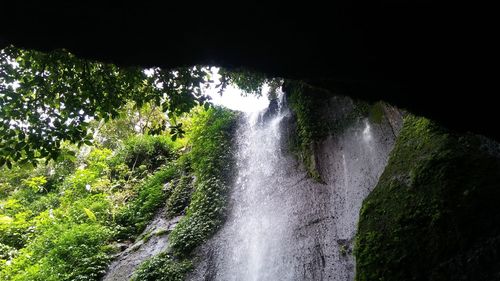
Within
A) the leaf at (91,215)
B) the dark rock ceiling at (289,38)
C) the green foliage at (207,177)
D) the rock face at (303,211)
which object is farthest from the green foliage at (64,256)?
the dark rock ceiling at (289,38)

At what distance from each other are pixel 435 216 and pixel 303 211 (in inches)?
186

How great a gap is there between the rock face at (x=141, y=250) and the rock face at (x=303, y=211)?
1.86 metres

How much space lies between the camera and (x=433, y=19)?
2344 millimetres

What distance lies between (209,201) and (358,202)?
199 inches

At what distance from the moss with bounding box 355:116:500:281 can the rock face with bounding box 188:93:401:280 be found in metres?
2.29

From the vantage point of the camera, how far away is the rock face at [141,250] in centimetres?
1134

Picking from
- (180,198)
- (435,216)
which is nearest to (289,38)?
(435,216)

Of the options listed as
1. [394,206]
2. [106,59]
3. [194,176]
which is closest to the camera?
[106,59]

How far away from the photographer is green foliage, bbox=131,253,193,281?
10086mm

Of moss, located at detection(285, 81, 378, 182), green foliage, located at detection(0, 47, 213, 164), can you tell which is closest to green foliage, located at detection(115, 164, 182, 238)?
moss, located at detection(285, 81, 378, 182)

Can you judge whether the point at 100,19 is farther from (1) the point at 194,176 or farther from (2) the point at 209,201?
(1) the point at 194,176

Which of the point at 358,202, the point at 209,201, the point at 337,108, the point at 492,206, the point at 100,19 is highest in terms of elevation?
the point at 337,108

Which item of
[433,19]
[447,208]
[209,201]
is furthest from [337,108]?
[433,19]

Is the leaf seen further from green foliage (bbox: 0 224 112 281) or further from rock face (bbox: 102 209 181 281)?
rock face (bbox: 102 209 181 281)
